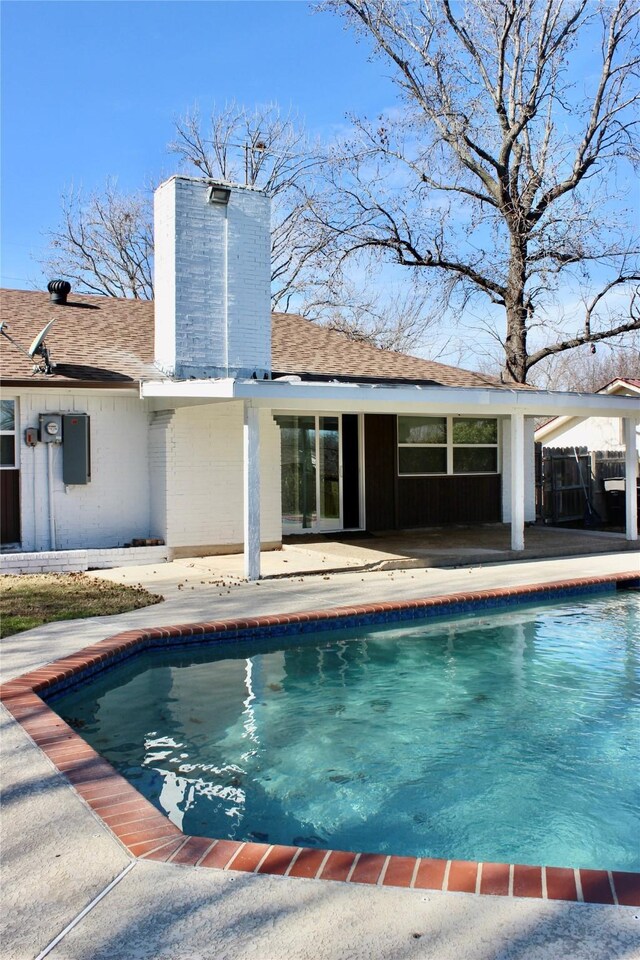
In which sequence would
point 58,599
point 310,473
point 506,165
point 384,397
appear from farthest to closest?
point 506,165
point 310,473
point 384,397
point 58,599

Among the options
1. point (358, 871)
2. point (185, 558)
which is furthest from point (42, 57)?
point (358, 871)

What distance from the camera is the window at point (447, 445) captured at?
15500mm

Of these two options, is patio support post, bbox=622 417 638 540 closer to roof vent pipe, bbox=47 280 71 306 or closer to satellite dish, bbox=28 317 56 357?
satellite dish, bbox=28 317 56 357

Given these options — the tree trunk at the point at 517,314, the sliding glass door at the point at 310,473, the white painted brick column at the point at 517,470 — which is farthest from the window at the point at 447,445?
the tree trunk at the point at 517,314

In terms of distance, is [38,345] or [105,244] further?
[105,244]

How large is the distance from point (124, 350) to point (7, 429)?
239cm

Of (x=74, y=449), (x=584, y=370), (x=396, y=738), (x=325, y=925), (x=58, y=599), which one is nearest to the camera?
(x=325, y=925)

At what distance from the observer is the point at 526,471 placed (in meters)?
16.8

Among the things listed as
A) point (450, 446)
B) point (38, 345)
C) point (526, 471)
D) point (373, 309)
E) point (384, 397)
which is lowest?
point (526, 471)

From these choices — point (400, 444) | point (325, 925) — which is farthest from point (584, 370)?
point (325, 925)

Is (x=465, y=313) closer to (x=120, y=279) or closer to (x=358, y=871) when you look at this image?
(x=120, y=279)

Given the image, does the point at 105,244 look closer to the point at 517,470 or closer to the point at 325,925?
the point at 517,470

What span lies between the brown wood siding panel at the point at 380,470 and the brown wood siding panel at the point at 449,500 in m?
0.26

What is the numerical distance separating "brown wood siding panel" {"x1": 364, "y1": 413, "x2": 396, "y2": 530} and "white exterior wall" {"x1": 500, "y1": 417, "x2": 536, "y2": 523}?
284cm
